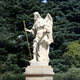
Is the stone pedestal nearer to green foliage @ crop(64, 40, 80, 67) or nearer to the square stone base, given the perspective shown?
the square stone base

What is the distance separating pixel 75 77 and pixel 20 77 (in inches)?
173

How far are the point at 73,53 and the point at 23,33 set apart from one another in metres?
4.95

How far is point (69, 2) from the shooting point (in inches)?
959

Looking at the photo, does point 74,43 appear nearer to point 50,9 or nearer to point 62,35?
point 62,35

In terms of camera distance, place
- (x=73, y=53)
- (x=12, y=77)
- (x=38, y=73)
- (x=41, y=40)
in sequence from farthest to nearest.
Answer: (x=73, y=53) → (x=12, y=77) → (x=41, y=40) → (x=38, y=73)

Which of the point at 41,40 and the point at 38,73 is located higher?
the point at 41,40

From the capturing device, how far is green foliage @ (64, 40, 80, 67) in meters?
20.7

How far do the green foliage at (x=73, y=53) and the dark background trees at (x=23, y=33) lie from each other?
0.21m

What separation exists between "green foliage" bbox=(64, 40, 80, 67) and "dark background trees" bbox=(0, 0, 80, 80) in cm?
21

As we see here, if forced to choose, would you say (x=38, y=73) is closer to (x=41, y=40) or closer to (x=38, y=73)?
(x=38, y=73)

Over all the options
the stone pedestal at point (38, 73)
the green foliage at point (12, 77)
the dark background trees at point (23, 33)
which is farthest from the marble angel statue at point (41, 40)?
the dark background trees at point (23, 33)

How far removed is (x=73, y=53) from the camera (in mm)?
20891

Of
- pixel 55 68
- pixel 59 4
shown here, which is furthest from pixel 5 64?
pixel 59 4

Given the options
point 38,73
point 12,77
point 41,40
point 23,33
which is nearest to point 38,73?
point 38,73
